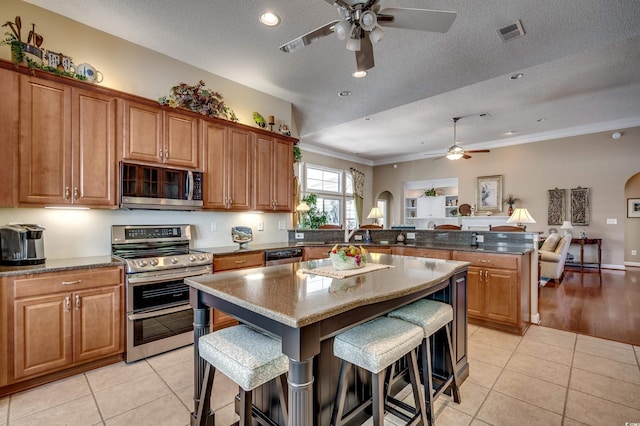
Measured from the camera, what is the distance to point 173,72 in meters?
3.35

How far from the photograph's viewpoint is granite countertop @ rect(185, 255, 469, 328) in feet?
3.94

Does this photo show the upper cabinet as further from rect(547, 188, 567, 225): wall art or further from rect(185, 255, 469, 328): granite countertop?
rect(547, 188, 567, 225): wall art

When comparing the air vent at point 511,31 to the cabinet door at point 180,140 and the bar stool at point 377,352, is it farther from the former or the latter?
the cabinet door at point 180,140

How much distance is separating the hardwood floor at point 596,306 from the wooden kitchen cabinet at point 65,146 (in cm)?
489

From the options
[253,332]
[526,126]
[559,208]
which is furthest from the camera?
[559,208]

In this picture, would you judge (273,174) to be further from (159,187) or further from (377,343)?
(377,343)

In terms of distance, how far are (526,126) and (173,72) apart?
6695mm

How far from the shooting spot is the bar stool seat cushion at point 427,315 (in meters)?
1.72

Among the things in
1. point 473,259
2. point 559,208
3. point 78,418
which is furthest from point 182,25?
point 559,208

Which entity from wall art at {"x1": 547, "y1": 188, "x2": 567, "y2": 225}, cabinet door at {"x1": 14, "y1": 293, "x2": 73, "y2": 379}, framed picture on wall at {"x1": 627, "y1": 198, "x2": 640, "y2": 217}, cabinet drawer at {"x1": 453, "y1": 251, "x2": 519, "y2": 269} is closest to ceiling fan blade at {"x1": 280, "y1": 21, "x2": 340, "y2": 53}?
cabinet door at {"x1": 14, "y1": 293, "x2": 73, "y2": 379}

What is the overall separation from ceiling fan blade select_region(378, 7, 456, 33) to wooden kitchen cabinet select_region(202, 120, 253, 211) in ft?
7.14

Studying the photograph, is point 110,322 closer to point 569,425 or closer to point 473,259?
point 569,425

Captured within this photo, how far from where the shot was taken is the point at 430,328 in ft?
5.63

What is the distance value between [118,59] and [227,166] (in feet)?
4.73
